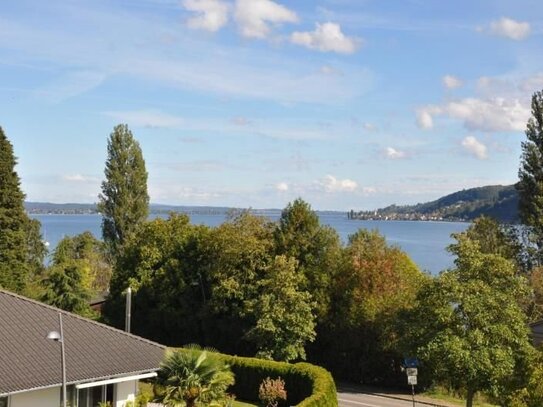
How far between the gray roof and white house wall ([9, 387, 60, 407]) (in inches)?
29.9

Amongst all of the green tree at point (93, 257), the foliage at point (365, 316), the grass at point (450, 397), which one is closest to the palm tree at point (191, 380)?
the foliage at point (365, 316)

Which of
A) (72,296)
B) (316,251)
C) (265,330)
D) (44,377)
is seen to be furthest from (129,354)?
(72,296)

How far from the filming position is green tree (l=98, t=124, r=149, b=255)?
6153cm

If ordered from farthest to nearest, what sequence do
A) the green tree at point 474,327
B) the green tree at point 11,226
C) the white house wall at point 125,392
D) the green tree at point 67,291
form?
the green tree at point 11,226
the green tree at point 67,291
the green tree at point 474,327
the white house wall at point 125,392

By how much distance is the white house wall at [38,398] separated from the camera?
21.4 metres

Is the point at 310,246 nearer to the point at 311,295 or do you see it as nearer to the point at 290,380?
the point at 311,295

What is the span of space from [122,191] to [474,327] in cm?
4005

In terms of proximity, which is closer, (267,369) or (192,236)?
(267,369)

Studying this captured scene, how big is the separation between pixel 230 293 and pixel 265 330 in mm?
4457

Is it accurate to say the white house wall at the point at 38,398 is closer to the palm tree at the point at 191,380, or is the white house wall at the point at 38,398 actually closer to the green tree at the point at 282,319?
the palm tree at the point at 191,380

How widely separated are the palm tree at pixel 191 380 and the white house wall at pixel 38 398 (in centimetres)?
364

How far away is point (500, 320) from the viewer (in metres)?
30.4

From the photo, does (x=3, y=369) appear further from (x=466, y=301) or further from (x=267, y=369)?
(x=466, y=301)

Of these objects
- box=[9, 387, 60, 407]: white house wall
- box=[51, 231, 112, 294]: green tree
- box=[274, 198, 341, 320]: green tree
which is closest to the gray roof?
box=[9, 387, 60, 407]: white house wall
